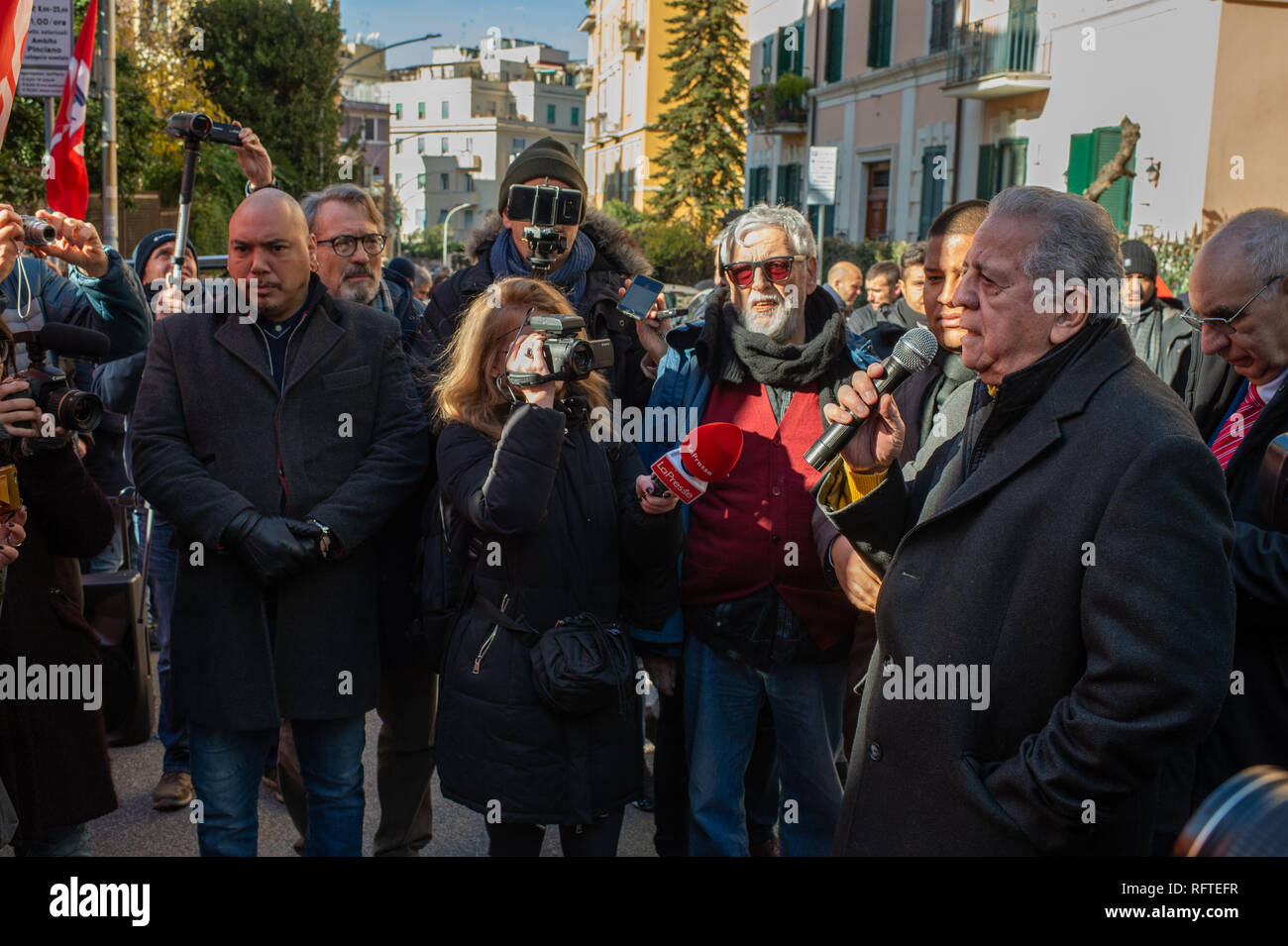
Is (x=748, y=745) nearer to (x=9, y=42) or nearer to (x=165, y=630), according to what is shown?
(x=165, y=630)

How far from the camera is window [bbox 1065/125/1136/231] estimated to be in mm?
Result: 15453

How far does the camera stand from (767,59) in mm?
30156

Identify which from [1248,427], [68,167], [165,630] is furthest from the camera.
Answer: [68,167]

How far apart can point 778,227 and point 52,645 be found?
2595 millimetres

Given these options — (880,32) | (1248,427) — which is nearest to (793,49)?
(880,32)

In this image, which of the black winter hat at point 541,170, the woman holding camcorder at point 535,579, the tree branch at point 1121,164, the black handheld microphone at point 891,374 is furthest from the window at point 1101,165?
the black handheld microphone at point 891,374

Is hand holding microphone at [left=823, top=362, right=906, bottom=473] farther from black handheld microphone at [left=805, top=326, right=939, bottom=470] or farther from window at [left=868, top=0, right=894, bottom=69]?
window at [left=868, top=0, right=894, bottom=69]

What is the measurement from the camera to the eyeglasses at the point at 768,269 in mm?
3830

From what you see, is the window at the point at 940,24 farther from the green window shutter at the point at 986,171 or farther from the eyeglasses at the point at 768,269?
the eyeglasses at the point at 768,269

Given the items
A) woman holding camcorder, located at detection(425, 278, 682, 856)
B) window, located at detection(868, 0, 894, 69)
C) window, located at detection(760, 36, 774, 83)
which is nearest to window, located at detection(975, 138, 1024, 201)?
window, located at detection(868, 0, 894, 69)

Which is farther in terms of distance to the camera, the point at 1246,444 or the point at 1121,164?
the point at 1121,164

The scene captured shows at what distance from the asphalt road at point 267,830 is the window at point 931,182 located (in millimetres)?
17518

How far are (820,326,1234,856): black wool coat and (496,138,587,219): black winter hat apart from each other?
7.80 ft

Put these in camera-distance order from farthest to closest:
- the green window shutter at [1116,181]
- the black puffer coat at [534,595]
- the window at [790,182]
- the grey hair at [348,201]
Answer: the window at [790,182], the green window shutter at [1116,181], the grey hair at [348,201], the black puffer coat at [534,595]
